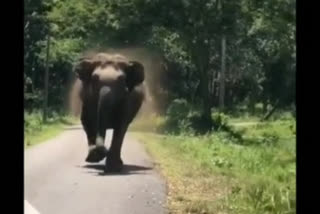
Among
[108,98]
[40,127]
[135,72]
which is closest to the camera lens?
[40,127]

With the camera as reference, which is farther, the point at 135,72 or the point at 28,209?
the point at 135,72

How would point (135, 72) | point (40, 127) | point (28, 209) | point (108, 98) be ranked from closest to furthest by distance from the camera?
point (28, 209)
point (40, 127)
point (135, 72)
point (108, 98)

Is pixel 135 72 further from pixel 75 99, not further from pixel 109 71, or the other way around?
pixel 75 99

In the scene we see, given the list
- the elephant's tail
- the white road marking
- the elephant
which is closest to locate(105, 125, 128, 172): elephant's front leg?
the elephant

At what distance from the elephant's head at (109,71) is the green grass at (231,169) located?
11.1 inches

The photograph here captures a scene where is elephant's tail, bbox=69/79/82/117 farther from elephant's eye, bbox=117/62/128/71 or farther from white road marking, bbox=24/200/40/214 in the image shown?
white road marking, bbox=24/200/40/214

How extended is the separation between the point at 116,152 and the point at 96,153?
0.10 metres

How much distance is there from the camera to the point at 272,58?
319cm

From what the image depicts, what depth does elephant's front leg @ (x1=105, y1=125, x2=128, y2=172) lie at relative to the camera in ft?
9.95

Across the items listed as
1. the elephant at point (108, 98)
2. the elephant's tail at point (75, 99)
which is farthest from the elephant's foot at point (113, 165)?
the elephant's tail at point (75, 99)

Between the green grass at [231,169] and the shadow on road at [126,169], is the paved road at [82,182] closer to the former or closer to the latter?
the shadow on road at [126,169]

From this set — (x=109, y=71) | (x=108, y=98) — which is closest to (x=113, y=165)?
(x=108, y=98)

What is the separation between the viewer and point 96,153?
307cm
